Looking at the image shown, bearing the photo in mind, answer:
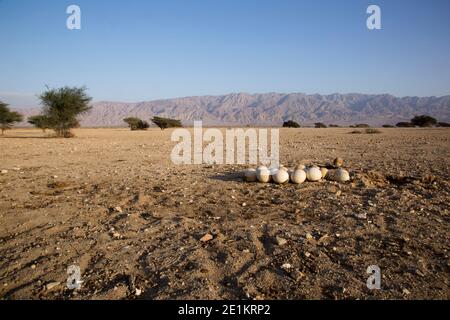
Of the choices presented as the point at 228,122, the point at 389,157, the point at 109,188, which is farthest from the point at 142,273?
the point at 228,122

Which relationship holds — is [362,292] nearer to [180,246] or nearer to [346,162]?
[180,246]

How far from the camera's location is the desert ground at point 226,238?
3.60m

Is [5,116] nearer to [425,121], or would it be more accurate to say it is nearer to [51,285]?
[51,285]

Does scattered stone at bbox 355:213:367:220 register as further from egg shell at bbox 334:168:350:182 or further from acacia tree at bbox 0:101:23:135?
acacia tree at bbox 0:101:23:135

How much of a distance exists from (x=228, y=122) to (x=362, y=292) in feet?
520

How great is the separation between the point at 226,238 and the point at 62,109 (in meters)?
31.0

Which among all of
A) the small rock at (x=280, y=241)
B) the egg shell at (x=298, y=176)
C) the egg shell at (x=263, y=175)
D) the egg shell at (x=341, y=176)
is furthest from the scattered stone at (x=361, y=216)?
the egg shell at (x=263, y=175)

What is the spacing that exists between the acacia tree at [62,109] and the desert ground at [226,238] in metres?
25.1

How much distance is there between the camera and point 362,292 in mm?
3453

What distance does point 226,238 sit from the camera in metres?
4.77

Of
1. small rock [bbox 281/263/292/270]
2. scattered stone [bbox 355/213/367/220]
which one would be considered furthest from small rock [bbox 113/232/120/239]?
scattered stone [bbox 355/213/367/220]

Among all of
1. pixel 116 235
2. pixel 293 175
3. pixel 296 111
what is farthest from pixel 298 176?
pixel 296 111
